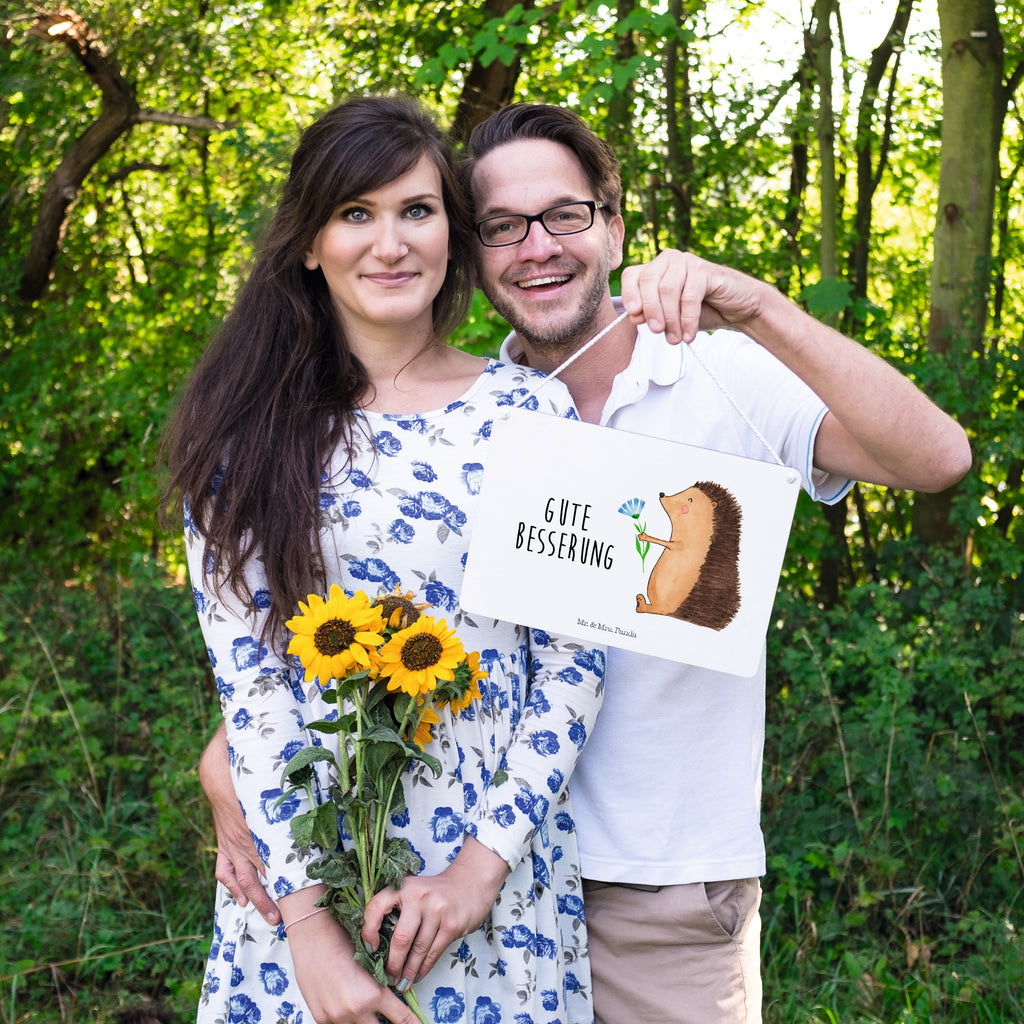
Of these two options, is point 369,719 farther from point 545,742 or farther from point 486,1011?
point 486,1011

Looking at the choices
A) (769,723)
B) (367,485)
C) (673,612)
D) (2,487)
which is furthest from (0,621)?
(673,612)

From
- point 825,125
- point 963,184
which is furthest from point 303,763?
point 825,125

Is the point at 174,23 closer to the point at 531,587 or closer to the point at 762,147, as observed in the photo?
the point at 762,147

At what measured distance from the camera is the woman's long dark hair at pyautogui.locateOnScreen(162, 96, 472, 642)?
1.78 metres

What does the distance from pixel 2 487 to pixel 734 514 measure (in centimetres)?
688

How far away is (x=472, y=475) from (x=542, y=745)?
0.48 meters

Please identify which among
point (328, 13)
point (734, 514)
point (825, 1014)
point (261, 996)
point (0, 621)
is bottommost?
point (825, 1014)

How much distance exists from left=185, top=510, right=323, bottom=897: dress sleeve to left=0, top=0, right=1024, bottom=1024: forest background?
1639 mm

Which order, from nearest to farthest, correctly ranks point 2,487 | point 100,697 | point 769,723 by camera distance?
point 769,723 < point 100,697 < point 2,487

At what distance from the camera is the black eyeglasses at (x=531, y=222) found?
2.13m

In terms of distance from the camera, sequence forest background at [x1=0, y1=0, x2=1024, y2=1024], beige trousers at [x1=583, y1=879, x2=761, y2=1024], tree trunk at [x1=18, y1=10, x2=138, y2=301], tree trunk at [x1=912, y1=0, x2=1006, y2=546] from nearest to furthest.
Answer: beige trousers at [x1=583, y1=879, x2=761, y2=1024], forest background at [x1=0, y1=0, x2=1024, y2=1024], tree trunk at [x1=912, y1=0, x2=1006, y2=546], tree trunk at [x1=18, y1=10, x2=138, y2=301]

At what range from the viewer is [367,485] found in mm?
→ 1840

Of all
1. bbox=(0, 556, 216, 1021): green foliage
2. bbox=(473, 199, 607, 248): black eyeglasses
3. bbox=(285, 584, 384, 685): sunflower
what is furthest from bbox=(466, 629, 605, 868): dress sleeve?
bbox=(0, 556, 216, 1021): green foliage

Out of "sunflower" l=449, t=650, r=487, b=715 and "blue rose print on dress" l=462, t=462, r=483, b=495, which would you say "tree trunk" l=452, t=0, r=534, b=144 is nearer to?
"blue rose print on dress" l=462, t=462, r=483, b=495
